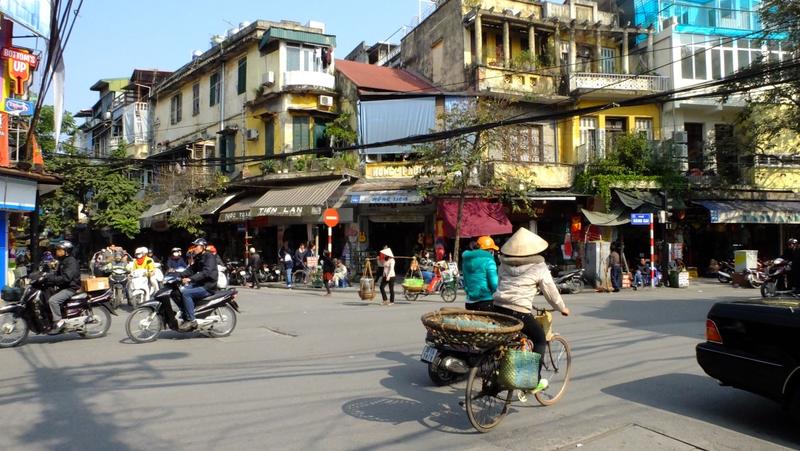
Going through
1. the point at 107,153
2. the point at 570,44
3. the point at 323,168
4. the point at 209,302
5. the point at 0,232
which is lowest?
the point at 209,302

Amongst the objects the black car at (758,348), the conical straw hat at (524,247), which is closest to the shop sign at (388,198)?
the conical straw hat at (524,247)

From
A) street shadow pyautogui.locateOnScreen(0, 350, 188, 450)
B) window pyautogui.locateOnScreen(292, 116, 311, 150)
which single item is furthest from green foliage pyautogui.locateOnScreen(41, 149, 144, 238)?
street shadow pyautogui.locateOnScreen(0, 350, 188, 450)

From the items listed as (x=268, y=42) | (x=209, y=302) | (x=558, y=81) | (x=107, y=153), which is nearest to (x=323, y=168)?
(x=268, y=42)

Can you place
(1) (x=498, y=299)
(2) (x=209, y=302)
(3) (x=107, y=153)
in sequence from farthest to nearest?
(3) (x=107, y=153)
(2) (x=209, y=302)
(1) (x=498, y=299)

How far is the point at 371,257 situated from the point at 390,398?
1783 cm

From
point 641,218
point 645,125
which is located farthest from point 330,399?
point 645,125

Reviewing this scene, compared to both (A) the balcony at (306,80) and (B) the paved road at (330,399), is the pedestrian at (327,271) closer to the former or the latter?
(B) the paved road at (330,399)

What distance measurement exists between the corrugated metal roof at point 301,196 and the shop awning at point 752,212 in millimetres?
15089

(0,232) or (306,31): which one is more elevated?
(306,31)

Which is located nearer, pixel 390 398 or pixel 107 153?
pixel 390 398

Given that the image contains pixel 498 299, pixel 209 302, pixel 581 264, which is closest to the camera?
pixel 498 299

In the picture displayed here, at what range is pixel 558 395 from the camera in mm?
5836

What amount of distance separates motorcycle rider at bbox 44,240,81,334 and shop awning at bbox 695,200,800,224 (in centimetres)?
2232

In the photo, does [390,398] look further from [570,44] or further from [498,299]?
[570,44]
